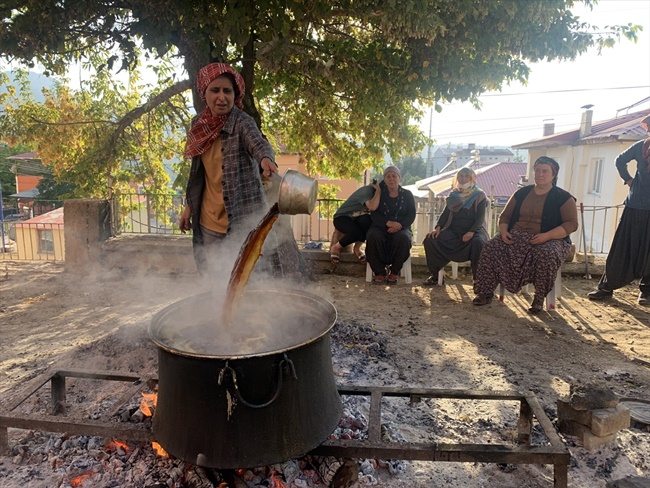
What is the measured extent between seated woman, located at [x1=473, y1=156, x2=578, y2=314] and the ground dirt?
0.37 m

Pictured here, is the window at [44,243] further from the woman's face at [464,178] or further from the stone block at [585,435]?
the stone block at [585,435]

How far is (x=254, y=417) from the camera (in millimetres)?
1834

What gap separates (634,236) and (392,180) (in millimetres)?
3096

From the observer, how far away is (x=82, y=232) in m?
7.11

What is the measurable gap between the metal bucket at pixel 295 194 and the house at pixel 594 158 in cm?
1853

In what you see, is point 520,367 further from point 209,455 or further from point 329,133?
point 329,133

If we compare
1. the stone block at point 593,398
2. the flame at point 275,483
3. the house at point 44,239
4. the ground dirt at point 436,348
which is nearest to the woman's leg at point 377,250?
the ground dirt at point 436,348

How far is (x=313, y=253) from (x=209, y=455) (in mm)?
5337

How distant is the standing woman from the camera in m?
2.93

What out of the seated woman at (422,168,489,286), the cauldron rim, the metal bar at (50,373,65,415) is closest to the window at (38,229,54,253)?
the metal bar at (50,373,65,415)

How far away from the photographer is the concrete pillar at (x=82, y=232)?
707 centimetres

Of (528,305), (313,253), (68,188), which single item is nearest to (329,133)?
(313,253)

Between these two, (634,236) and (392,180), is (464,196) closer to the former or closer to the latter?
(392,180)

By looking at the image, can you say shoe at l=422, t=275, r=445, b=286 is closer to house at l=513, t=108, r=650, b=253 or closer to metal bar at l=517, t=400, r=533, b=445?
metal bar at l=517, t=400, r=533, b=445
